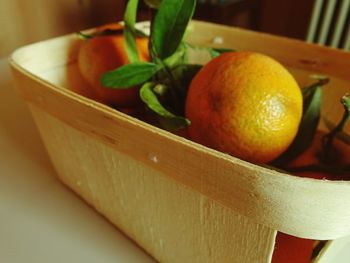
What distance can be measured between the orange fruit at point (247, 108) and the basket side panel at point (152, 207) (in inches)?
2.2

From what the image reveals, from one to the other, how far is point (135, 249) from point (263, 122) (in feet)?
0.57

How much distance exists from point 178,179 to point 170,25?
0.17m

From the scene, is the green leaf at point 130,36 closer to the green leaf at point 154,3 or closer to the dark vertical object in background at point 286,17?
the green leaf at point 154,3

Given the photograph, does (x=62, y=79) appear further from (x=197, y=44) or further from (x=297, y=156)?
(x=297, y=156)

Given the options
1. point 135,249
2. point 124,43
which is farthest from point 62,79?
point 135,249

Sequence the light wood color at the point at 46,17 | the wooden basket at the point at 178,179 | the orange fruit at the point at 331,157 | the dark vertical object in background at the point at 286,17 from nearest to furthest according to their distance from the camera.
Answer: the wooden basket at the point at 178,179, the orange fruit at the point at 331,157, the light wood color at the point at 46,17, the dark vertical object in background at the point at 286,17

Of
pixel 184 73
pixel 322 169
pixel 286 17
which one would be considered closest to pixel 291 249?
pixel 322 169

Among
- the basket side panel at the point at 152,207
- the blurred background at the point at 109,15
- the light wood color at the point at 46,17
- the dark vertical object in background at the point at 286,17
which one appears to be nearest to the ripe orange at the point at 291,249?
the basket side panel at the point at 152,207

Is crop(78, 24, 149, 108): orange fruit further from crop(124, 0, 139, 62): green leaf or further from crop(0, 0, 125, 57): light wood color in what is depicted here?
crop(0, 0, 125, 57): light wood color

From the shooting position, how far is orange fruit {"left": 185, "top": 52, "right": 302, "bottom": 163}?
274 millimetres

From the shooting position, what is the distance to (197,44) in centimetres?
52

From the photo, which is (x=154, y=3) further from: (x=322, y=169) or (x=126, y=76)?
(x=322, y=169)

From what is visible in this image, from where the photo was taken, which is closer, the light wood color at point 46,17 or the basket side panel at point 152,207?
the basket side panel at point 152,207

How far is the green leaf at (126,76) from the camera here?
1.13 feet
